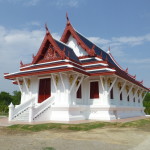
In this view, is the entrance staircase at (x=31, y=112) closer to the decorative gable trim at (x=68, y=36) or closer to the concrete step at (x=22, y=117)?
the concrete step at (x=22, y=117)

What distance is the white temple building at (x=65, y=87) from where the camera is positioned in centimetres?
1194

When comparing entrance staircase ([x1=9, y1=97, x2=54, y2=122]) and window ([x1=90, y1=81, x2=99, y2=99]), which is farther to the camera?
window ([x1=90, y1=81, x2=99, y2=99])

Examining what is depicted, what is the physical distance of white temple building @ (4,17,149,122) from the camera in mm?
11939

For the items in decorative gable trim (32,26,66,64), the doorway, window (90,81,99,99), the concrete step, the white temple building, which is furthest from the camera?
window (90,81,99,99)

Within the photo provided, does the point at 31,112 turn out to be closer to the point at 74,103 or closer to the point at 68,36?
the point at 74,103

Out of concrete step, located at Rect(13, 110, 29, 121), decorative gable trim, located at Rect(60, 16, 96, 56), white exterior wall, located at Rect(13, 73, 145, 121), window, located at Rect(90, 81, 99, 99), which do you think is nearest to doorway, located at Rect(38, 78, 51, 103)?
white exterior wall, located at Rect(13, 73, 145, 121)

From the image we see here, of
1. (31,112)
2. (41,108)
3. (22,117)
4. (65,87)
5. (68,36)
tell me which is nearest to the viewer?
(31,112)

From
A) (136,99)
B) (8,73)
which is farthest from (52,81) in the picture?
(136,99)

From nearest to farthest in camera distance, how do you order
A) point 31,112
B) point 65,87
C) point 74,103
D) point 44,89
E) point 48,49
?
1. point 31,112
2. point 65,87
3. point 74,103
4. point 44,89
5. point 48,49

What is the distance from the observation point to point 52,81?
44.0ft

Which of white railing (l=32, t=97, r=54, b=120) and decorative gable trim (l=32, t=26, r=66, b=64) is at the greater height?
decorative gable trim (l=32, t=26, r=66, b=64)

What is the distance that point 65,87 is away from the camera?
1259 centimetres

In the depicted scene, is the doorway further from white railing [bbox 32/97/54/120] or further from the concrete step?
the concrete step

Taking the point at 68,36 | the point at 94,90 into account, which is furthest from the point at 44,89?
the point at 68,36
